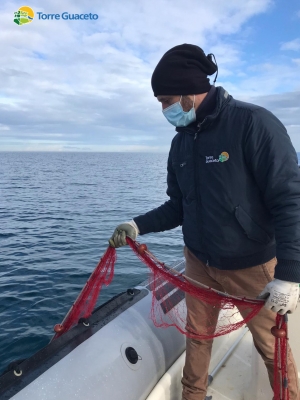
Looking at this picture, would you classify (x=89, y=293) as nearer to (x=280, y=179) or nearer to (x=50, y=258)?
(x=280, y=179)

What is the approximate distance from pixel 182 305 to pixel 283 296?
1808 mm

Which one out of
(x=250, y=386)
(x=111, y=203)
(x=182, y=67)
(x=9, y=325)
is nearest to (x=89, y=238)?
(x=9, y=325)

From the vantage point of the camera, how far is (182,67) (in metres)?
2.29

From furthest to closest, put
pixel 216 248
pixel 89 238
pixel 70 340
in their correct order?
pixel 89 238, pixel 70 340, pixel 216 248

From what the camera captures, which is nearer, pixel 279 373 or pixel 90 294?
pixel 279 373

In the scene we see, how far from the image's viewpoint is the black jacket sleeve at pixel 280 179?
79.5 inches

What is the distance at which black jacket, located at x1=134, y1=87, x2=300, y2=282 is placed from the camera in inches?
80.2

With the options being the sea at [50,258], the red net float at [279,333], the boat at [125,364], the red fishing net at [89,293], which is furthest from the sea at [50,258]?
the red net float at [279,333]

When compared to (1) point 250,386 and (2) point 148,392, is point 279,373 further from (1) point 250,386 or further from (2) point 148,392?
(2) point 148,392

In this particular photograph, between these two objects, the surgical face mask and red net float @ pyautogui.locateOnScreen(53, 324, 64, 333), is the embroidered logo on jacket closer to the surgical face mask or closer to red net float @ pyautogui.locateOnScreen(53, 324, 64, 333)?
the surgical face mask

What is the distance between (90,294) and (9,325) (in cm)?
345

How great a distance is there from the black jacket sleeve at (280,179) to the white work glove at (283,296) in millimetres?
42

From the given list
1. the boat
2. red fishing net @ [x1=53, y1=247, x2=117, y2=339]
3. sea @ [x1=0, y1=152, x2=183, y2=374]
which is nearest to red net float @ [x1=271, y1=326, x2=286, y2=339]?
the boat

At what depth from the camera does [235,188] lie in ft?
7.46
